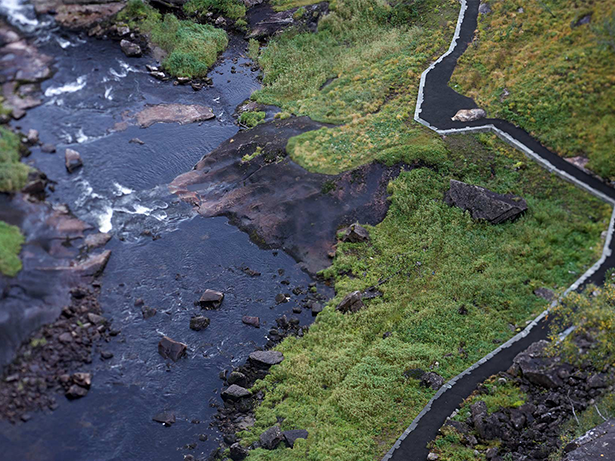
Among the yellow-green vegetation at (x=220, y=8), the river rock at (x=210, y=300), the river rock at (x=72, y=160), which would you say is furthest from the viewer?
the yellow-green vegetation at (x=220, y=8)

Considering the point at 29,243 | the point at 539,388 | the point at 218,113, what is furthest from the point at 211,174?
the point at 539,388

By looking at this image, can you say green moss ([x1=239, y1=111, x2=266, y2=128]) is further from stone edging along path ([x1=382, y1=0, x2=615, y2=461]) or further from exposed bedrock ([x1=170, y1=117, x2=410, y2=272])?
stone edging along path ([x1=382, y1=0, x2=615, y2=461])

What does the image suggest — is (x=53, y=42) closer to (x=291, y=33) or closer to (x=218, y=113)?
(x=218, y=113)

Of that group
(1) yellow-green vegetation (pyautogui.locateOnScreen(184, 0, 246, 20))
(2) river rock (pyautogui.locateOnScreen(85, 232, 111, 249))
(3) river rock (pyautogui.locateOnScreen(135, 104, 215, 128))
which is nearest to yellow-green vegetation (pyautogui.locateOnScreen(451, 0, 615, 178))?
(3) river rock (pyautogui.locateOnScreen(135, 104, 215, 128))

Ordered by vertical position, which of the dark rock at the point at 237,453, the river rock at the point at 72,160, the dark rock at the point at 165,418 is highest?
the river rock at the point at 72,160

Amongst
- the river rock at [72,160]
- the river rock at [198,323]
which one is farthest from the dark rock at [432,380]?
the river rock at [72,160]

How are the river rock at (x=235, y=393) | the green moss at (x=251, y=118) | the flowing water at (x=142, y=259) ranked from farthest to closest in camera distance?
the green moss at (x=251, y=118), the river rock at (x=235, y=393), the flowing water at (x=142, y=259)

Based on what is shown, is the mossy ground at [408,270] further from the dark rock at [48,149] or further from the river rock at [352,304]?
the dark rock at [48,149]
